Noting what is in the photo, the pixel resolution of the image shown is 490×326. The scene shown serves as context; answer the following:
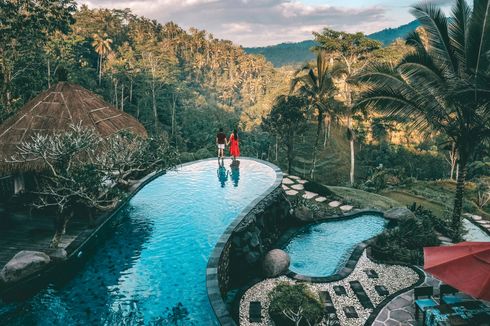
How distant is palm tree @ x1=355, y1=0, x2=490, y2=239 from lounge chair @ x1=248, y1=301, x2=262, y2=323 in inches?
306

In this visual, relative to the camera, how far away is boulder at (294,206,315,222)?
54.4 feet

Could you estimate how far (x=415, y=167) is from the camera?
1775 inches

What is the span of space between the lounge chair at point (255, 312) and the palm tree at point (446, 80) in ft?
25.5

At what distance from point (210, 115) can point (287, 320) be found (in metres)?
52.5

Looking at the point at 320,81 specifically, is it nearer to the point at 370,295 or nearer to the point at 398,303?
the point at 370,295

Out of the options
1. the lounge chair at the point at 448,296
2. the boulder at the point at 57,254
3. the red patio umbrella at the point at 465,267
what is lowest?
the boulder at the point at 57,254

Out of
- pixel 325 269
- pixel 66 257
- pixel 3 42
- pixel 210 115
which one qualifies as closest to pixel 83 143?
pixel 66 257

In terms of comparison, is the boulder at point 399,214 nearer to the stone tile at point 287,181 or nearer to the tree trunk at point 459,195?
the tree trunk at point 459,195

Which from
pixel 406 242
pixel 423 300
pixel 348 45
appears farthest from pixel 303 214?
pixel 348 45

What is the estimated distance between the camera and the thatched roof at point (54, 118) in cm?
1371

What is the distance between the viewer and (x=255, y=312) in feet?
31.4

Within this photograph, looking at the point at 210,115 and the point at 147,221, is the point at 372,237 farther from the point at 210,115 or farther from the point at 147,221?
the point at 210,115

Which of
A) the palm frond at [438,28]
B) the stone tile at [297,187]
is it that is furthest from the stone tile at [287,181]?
the palm frond at [438,28]

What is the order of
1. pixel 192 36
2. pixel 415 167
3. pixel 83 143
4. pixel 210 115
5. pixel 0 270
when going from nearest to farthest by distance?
pixel 0 270 → pixel 83 143 → pixel 415 167 → pixel 210 115 → pixel 192 36
